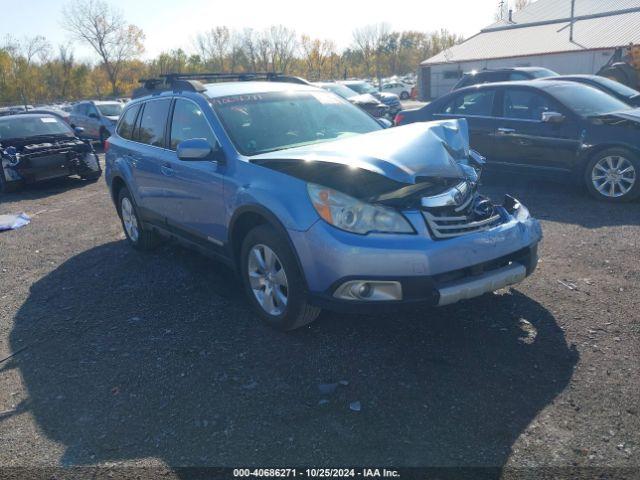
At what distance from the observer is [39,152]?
10.7m

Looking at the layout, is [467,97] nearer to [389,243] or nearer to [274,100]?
[274,100]

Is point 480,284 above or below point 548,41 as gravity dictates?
below

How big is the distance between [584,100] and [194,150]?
6.02 metres

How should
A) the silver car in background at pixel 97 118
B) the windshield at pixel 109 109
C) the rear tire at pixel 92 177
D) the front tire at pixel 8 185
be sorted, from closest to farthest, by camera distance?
the front tire at pixel 8 185
the rear tire at pixel 92 177
the silver car in background at pixel 97 118
the windshield at pixel 109 109

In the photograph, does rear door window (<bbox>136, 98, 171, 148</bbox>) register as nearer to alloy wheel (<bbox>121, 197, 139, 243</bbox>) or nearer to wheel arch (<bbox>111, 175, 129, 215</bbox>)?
wheel arch (<bbox>111, 175, 129, 215</bbox>)

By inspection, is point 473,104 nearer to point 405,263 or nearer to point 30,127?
point 405,263

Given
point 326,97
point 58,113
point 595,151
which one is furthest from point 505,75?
point 58,113

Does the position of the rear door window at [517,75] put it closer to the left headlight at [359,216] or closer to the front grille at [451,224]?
the front grille at [451,224]

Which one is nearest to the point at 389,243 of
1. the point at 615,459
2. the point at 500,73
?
the point at 615,459

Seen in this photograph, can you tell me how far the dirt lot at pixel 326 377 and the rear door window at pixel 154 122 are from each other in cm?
144

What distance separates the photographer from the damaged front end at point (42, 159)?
10441 mm


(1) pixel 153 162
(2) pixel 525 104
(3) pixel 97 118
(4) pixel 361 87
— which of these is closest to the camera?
(1) pixel 153 162

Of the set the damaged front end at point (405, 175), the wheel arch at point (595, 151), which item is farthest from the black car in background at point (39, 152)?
the wheel arch at point (595, 151)

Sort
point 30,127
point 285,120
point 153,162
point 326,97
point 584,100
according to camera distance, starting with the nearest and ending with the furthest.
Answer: point 285,120
point 326,97
point 153,162
point 584,100
point 30,127
